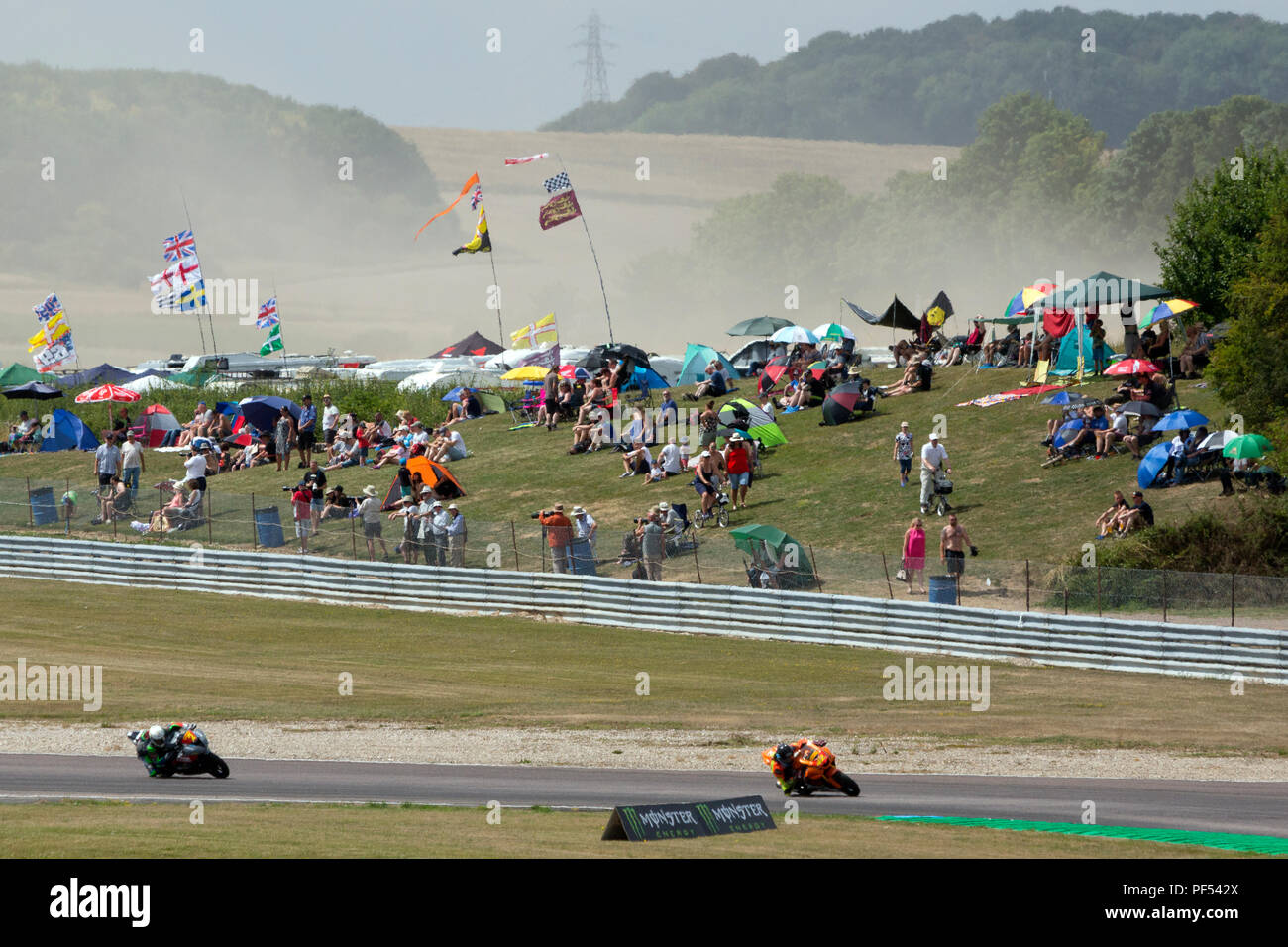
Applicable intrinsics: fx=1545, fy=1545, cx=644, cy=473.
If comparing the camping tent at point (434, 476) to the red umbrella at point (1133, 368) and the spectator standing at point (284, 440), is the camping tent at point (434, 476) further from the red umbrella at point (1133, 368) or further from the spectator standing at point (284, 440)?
the red umbrella at point (1133, 368)

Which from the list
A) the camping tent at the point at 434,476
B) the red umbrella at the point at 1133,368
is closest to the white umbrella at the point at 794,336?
the red umbrella at the point at 1133,368

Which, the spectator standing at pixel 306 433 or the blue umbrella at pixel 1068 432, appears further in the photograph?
the spectator standing at pixel 306 433

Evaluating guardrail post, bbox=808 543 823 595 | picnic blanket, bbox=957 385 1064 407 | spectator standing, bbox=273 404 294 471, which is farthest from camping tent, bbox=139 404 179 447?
guardrail post, bbox=808 543 823 595

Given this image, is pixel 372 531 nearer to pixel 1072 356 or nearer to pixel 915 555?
pixel 915 555

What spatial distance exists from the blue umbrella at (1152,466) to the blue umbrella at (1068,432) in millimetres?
2602

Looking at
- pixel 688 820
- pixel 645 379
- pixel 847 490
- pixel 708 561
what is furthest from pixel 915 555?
pixel 645 379

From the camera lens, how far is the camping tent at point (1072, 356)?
113 feet

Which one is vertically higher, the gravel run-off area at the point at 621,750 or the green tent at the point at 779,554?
the green tent at the point at 779,554

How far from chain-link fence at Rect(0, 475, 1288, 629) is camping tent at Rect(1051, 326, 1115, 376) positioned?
31.8 ft

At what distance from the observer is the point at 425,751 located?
16.1m

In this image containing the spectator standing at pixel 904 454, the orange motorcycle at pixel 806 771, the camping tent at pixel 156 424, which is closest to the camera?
the orange motorcycle at pixel 806 771

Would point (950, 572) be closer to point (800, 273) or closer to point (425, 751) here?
point (425, 751)

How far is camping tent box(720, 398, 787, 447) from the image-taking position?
3372cm

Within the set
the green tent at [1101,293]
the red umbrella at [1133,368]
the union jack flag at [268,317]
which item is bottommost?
the red umbrella at [1133,368]
